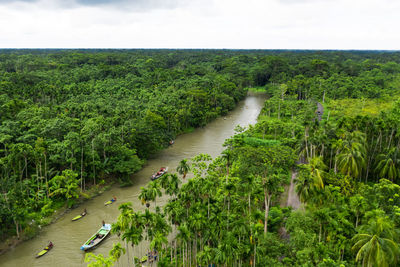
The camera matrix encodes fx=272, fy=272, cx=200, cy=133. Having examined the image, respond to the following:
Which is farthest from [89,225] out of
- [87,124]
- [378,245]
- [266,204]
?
[378,245]

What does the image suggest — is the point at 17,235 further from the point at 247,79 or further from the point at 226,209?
the point at 247,79

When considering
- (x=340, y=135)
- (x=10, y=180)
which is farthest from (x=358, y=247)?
(x=10, y=180)

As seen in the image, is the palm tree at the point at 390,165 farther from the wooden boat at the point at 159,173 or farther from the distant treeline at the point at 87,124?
the distant treeline at the point at 87,124

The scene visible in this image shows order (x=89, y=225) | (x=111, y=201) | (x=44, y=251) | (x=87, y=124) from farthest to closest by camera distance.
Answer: (x=87, y=124) → (x=111, y=201) → (x=89, y=225) → (x=44, y=251)

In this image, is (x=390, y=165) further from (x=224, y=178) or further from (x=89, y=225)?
(x=89, y=225)

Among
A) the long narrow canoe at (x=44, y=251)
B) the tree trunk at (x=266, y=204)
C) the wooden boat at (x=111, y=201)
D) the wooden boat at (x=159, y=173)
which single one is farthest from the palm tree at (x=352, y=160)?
the long narrow canoe at (x=44, y=251)

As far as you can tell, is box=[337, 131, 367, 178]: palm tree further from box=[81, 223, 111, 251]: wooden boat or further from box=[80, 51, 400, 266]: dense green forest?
box=[81, 223, 111, 251]: wooden boat

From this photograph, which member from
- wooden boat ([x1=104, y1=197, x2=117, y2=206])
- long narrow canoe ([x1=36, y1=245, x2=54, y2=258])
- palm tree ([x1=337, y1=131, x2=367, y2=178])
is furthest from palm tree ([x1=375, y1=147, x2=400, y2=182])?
long narrow canoe ([x1=36, y1=245, x2=54, y2=258])
